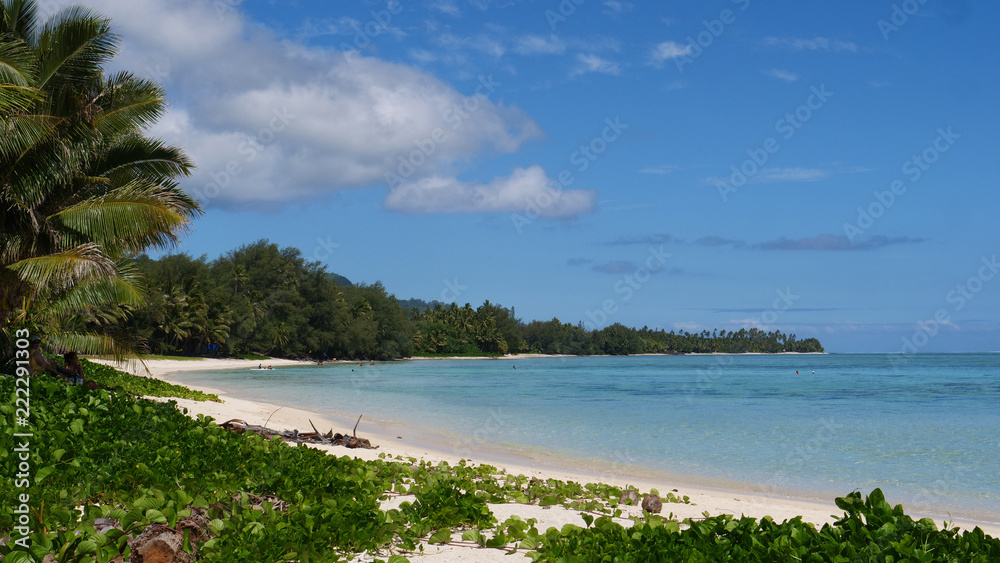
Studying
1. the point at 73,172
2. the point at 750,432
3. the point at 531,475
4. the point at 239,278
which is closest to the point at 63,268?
the point at 73,172

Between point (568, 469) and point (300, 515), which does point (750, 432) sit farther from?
point (300, 515)

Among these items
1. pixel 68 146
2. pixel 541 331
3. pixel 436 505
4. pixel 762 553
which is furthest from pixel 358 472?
pixel 541 331

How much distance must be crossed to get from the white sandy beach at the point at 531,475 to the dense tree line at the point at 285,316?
29308 millimetres

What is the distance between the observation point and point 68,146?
12.0 meters

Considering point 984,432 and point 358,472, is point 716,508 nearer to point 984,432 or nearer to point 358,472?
point 358,472

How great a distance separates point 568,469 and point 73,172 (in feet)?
34.6

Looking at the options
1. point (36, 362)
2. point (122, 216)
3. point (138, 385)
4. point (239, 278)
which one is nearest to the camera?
point (122, 216)

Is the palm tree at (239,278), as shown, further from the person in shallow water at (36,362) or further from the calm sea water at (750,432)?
the person in shallow water at (36,362)

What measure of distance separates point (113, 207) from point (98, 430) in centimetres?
659

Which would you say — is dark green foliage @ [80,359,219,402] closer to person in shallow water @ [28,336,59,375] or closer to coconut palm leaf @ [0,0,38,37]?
person in shallow water @ [28,336,59,375]

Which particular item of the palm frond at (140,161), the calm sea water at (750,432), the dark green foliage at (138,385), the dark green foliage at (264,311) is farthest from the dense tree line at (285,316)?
the palm frond at (140,161)

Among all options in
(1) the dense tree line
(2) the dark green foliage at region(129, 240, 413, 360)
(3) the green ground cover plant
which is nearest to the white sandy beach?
(3) the green ground cover plant

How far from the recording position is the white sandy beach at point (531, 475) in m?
6.11

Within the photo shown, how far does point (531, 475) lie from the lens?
390 inches
